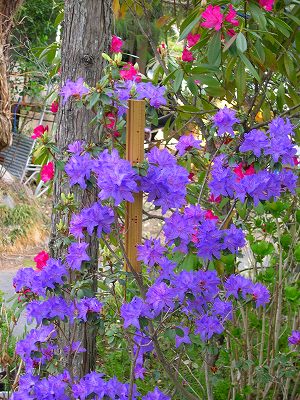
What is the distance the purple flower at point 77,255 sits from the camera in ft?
6.68

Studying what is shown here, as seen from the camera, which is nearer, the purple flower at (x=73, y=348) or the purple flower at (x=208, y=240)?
the purple flower at (x=208, y=240)

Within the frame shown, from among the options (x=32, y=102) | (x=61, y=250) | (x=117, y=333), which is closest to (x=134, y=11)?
(x=61, y=250)

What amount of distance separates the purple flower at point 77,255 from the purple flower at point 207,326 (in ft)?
1.38

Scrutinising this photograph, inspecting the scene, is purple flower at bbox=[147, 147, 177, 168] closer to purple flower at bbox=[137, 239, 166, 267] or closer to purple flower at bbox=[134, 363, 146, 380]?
purple flower at bbox=[137, 239, 166, 267]

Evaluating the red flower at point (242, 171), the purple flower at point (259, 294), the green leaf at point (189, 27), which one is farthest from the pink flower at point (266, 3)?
the purple flower at point (259, 294)

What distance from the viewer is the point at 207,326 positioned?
2201 mm

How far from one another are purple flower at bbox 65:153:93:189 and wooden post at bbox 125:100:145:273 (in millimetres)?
139

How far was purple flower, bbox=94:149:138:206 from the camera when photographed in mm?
1827

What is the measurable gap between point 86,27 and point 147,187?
0.86m

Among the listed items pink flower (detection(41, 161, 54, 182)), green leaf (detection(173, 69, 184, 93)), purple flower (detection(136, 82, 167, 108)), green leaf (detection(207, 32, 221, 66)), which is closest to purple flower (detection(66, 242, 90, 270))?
purple flower (detection(136, 82, 167, 108))

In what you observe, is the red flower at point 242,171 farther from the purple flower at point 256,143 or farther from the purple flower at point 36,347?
the purple flower at point 36,347

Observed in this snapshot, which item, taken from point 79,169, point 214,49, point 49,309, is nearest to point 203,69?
point 214,49

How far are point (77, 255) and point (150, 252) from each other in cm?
21

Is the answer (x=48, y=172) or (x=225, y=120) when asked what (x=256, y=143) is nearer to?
(x=225, y=120)
